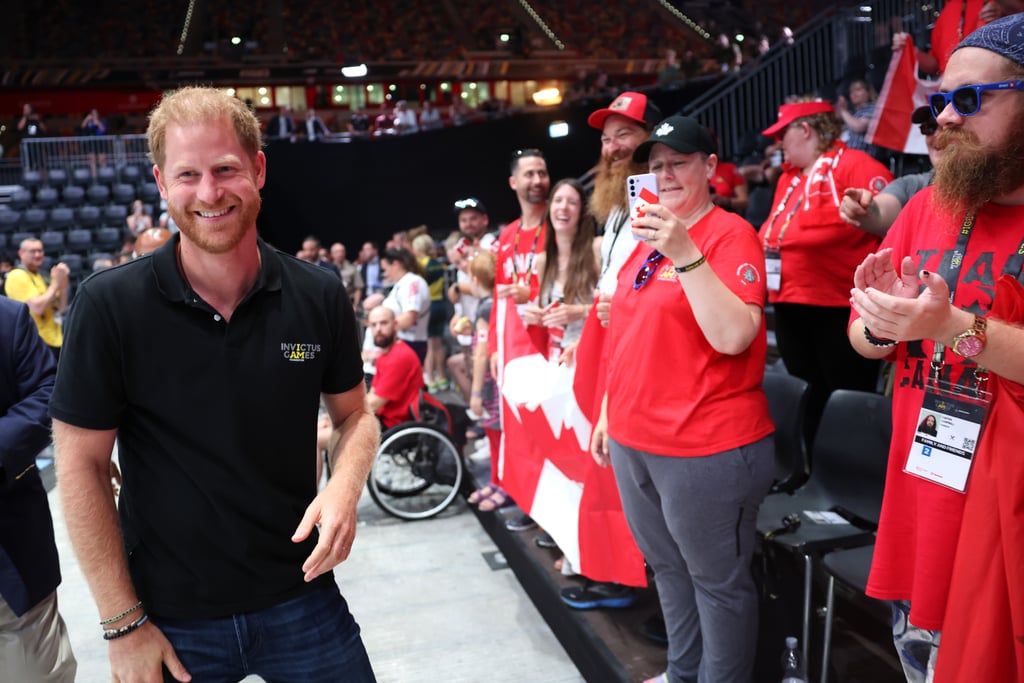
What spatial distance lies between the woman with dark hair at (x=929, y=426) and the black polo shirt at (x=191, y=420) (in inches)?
43.4

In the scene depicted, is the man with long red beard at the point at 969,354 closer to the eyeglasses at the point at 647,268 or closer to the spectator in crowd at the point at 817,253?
the eyeglasses at the point at 647,268

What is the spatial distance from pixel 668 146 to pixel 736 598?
1.15m

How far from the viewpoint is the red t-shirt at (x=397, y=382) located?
4.75 metres

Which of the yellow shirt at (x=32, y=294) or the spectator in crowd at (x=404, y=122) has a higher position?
the spectator in crowd at (x=404, y=122)

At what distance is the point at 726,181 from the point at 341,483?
4918mm

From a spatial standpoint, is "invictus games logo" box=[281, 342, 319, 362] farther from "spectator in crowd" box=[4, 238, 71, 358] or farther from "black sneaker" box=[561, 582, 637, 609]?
"spectator in crowd" box=[4, 238, 71, 358]

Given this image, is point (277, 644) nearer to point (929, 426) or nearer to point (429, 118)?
point (929, 426)

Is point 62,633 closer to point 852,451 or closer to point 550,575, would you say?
point 550,575

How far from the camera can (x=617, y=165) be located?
2.88 metres

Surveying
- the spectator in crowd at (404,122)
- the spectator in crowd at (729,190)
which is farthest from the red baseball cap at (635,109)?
the spectator in crowd at (404,122)

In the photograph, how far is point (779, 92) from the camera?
31.2 ft

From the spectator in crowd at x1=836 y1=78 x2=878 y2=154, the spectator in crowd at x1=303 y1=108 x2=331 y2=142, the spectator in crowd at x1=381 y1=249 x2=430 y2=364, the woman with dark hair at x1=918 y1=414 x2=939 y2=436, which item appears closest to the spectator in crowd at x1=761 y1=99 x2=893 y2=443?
the woman with dark hair at x1=918 y1=414 x2=939 y2=436

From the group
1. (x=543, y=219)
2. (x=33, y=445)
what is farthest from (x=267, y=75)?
(x=33, y=445)

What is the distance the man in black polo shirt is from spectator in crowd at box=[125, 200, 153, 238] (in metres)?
12.0
